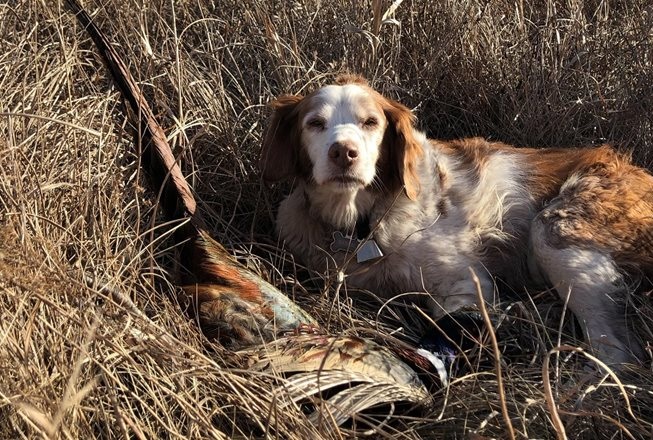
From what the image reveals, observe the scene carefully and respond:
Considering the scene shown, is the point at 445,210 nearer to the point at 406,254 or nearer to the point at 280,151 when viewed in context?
the point at 406,254

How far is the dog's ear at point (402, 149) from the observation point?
3896 millimetres

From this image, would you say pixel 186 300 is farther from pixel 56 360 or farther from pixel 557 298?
pixel 557 298

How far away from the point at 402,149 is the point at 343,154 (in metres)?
0.44

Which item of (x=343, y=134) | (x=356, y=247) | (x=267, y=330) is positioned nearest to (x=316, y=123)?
(x=343, y=134)

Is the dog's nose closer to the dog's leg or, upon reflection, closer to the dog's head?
the dog's head

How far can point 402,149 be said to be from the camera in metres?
3.93

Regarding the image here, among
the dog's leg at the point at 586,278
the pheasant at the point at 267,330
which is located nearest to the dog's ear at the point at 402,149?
the dog's leg at the point at 586,278

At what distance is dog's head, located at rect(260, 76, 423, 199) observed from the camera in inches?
143

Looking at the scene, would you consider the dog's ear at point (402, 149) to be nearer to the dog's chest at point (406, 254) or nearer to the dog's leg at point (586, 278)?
the dog's chest at point (406, 254)

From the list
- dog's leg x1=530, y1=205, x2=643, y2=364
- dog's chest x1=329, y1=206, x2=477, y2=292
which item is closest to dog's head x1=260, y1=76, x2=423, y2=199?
dog's chest x1=329, y1=206, x2=477, y2=292

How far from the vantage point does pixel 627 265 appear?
12.4 feet

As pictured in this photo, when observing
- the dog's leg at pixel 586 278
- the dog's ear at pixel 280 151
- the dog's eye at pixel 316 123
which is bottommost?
the dog's leg at pixel 586 278

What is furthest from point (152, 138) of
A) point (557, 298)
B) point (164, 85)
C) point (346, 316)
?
point (557, 298)

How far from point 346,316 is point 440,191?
908mm
